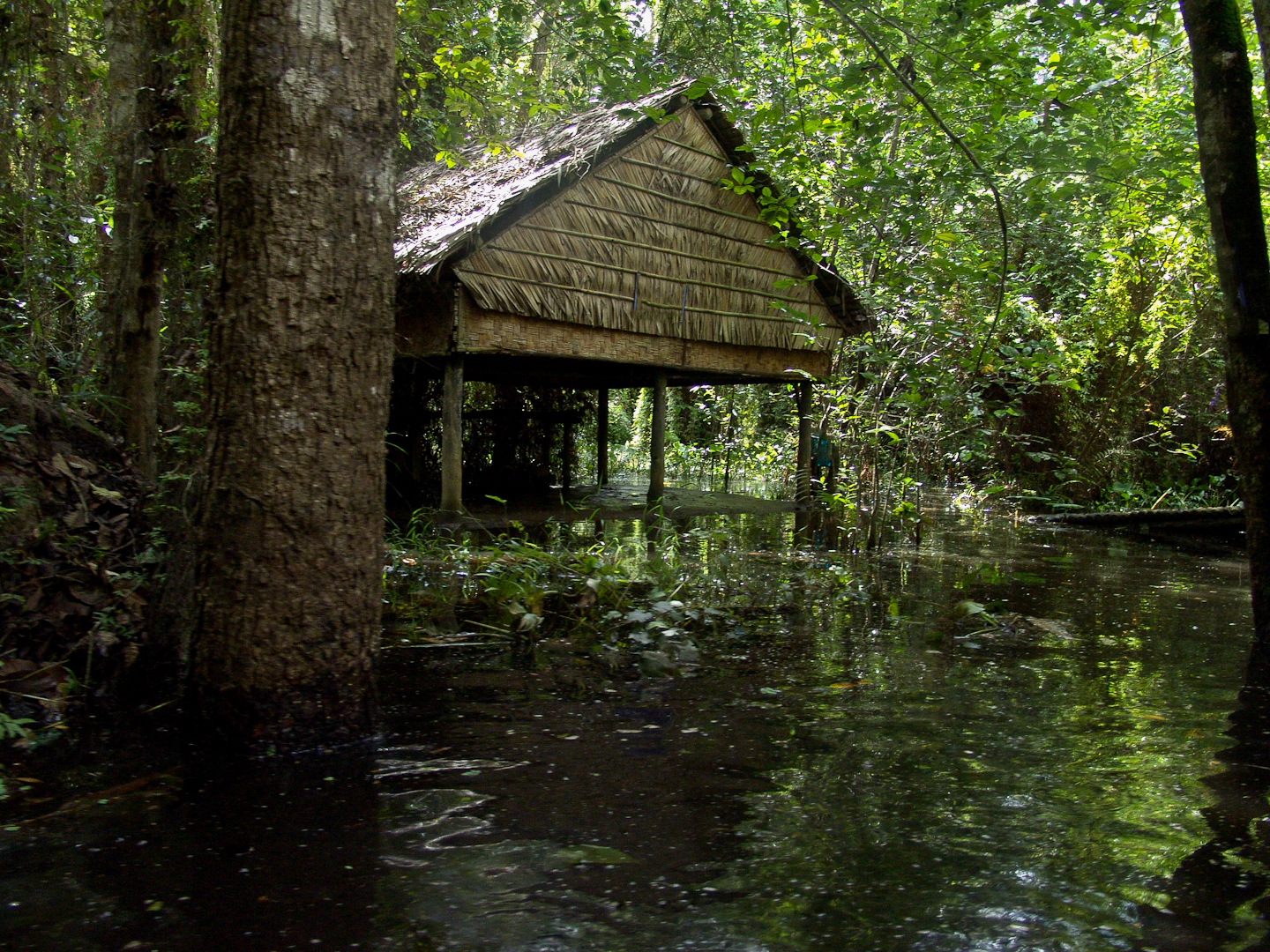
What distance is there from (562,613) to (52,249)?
3.98m

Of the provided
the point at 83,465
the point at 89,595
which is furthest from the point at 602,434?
the point at 89,595

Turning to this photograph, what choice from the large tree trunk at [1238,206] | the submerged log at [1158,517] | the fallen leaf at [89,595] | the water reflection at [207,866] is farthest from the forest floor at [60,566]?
the submerged log at [1158,517]

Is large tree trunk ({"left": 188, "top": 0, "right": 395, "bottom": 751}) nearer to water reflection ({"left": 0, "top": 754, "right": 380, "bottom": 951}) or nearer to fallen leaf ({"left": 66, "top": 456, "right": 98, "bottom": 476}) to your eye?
water reflection ({"left": 0, "top": 754, "right": 380, "bottom": 951})

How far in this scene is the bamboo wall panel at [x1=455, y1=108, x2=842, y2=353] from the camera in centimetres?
796

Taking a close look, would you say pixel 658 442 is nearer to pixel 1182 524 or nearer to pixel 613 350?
pixel 613 350

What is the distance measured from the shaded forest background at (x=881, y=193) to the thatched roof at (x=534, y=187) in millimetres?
405

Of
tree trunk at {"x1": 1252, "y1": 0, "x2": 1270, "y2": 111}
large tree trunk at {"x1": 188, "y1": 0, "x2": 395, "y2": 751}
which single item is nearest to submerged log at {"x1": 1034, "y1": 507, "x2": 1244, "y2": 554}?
tree trunk at {"x1": 1252, "y1": 0, "x2": 1270, "y2": 111}

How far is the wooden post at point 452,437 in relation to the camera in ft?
25.4

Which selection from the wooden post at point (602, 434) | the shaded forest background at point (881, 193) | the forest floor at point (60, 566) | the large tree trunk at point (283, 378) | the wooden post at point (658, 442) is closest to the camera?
the large tree trunk at point (283, 378)

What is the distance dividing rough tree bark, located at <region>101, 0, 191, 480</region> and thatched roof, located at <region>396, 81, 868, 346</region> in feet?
6.97

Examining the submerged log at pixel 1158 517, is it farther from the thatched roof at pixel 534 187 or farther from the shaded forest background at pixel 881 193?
the thatched roof at pixel 534 187

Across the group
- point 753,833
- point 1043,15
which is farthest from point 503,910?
point 1043,15

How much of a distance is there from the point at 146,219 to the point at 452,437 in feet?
11.7

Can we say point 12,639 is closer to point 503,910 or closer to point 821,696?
point 503,910
